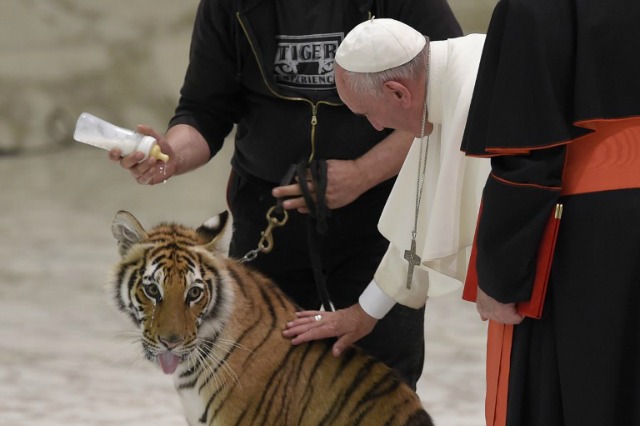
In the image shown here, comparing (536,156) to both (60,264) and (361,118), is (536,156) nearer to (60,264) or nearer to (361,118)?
(361,118)

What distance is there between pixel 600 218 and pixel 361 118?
989mm

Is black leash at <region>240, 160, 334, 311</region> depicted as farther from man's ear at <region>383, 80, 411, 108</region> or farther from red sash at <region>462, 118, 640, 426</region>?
red sash at <region>462, 118, 640, 426</region>

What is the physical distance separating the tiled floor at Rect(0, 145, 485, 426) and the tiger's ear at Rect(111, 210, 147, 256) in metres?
0.17

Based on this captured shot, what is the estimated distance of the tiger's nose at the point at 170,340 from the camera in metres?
2.42

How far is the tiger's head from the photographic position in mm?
2438

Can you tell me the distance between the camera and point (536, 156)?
6.53 feet

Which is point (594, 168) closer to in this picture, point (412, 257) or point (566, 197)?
point (566, 197)

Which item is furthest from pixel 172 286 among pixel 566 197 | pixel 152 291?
pixel 566 197

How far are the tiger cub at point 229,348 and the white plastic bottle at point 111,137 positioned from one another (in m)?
0.16

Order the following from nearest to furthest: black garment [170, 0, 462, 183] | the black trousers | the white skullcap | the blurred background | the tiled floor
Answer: the white skullcap → black garment [170, 0, 462, 183] → the black trousers → the tiled floor → the blurred background

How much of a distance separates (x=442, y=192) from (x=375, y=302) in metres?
0.45

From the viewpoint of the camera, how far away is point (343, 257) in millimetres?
2971

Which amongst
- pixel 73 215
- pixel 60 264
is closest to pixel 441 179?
pixel 60 264

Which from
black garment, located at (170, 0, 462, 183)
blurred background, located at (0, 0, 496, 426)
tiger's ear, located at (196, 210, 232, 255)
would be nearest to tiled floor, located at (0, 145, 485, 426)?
blurred background, located at (0, 0, 496, 426)
